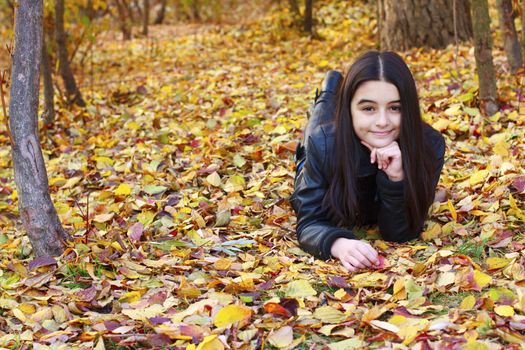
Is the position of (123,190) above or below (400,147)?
below

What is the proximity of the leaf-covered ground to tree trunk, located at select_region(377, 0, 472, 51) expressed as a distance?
27cm

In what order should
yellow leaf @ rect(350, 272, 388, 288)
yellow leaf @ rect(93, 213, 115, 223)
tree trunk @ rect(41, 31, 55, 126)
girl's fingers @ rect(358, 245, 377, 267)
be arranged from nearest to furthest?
yellow leaf @ rect(350, 272, 388, 288)
girl's fingers @ rect(358, 245, 377, 267)
yellow leaf @ rect(93, 213, 115, 223)
tree trunk @ rect(41, 31, 55, 126)

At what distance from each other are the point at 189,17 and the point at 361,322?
941 cm

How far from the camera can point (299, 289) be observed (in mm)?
2303

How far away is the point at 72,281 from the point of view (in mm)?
2475

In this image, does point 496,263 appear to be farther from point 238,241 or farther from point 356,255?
point 238,241

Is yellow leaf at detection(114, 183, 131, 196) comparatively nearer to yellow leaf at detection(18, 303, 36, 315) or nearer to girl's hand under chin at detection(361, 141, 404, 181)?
yellow leaf at detection(18, 303, 36, 315)

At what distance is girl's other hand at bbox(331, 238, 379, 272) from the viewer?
2467 mm

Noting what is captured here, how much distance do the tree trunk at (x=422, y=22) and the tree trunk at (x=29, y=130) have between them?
3957 millimetres

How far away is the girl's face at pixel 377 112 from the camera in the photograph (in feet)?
8.45

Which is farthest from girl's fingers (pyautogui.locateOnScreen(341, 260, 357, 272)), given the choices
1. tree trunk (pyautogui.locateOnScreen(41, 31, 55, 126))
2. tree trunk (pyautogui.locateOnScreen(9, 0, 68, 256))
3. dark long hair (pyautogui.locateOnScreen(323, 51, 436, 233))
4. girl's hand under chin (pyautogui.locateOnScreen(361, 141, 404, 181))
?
tree trunk (pyautogui.locateOnScreen(41, 31, 55, 126))

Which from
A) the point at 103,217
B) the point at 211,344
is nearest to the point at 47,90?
the point at 103,217

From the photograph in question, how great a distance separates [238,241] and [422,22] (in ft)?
12.0

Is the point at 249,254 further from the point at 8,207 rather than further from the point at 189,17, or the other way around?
the point at 189,17
